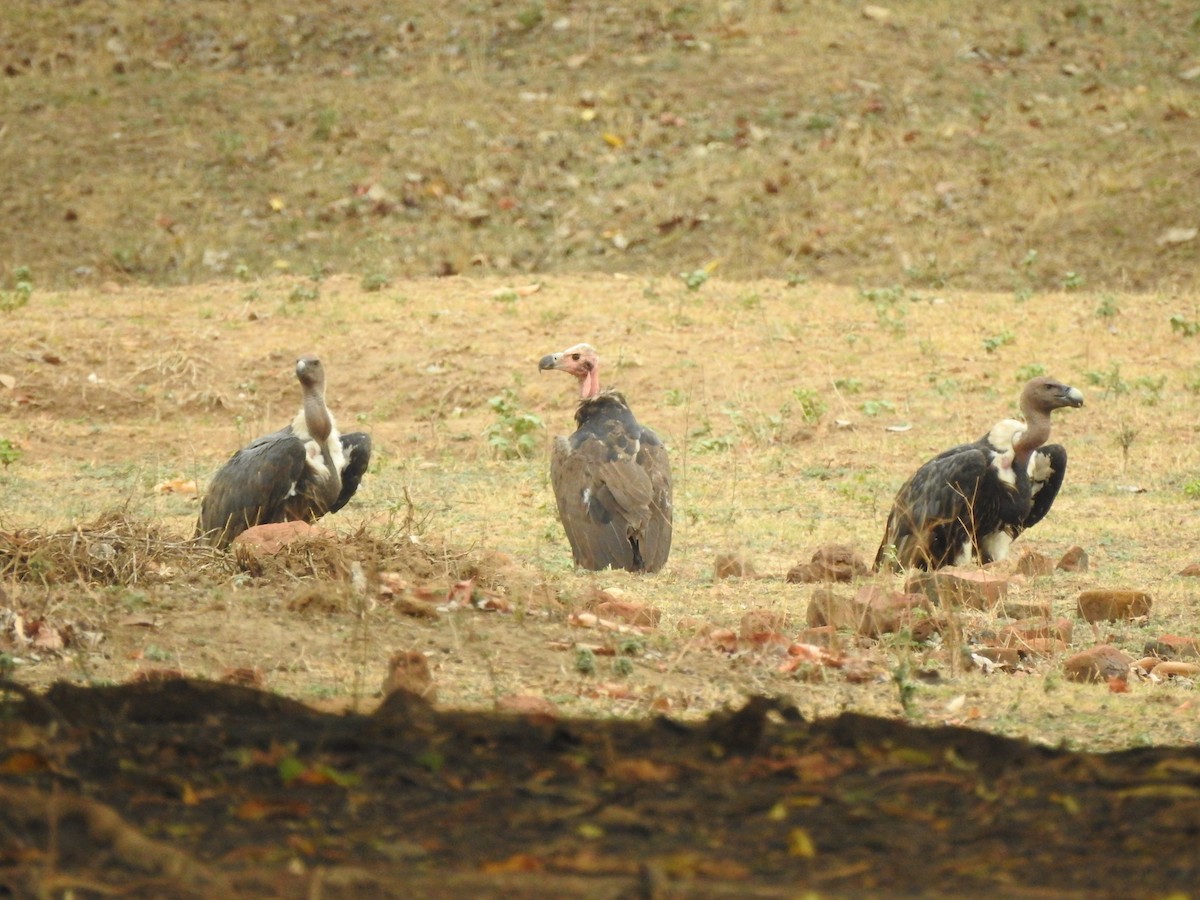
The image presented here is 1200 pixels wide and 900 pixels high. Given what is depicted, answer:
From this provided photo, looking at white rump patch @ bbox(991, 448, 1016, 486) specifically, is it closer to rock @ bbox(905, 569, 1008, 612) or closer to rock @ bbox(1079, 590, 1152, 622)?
rock @ bbox(905, 569, 1008, 612)

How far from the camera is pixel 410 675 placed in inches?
203

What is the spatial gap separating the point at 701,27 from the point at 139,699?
2120 cm

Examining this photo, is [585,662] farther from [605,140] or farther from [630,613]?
[605,140]

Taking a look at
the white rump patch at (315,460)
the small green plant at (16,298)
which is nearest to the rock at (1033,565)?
the white rump patch at (315,460)

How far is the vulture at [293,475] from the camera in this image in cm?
927

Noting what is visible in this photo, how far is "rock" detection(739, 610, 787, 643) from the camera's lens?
255 inches

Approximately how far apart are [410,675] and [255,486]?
433cm

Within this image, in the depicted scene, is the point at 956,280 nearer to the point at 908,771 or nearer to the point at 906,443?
the point at 906,443

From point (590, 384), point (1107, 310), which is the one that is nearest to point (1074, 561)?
point (590, 384)

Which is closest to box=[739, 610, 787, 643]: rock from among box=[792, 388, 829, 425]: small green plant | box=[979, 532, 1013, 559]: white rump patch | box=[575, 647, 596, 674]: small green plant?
box=[575, 647, 596, 674]: small green plant

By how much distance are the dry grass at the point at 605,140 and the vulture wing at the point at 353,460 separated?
372 inches

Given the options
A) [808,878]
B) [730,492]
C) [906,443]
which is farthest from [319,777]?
[906,443]

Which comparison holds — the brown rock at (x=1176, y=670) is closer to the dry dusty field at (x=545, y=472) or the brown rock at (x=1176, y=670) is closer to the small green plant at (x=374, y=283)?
the dry dusty field at (x=545, y=472)

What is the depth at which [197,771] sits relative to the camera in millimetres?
3873
